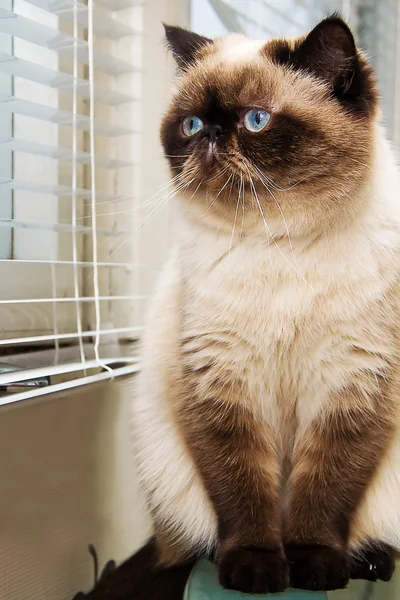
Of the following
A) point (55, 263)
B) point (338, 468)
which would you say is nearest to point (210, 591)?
point (338, 468)

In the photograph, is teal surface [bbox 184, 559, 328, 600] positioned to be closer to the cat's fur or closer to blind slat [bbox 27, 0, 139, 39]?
the cat's fur

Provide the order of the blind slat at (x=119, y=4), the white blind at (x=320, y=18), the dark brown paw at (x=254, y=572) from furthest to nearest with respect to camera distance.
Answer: the white blind at (x=320, y=18) < the blind slat at (x=119, y=4) < the dark brown paw at (x=254, y=572)

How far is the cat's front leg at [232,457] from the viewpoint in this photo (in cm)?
87

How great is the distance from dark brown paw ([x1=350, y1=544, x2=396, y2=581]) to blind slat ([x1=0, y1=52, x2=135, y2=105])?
3.15 feet

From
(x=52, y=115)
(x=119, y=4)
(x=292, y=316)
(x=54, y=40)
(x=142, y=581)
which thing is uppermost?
(x=119, y=4)

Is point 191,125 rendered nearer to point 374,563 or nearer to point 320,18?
point 374,563

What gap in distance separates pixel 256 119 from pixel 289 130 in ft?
0.16

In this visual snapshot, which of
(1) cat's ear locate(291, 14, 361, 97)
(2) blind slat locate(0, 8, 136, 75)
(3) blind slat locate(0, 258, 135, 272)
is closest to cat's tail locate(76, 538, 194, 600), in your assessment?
(3) blind slat locate(0, 258, 135, 272)

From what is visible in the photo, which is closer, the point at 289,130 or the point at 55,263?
the point at 289,130

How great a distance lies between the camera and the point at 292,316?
34.1 inches

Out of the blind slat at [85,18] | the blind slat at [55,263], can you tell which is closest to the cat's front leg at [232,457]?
the blind slat at [55,263]

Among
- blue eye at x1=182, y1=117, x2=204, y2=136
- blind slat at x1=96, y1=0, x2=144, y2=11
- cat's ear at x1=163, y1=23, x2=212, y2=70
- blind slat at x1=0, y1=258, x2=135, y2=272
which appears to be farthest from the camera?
blind slat at x1=96, y1=0, x2=144, y2=11

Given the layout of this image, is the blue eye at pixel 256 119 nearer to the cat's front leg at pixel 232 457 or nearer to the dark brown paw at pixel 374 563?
the cat's front leg at pixel 232 457

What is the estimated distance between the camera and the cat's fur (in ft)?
2.72
